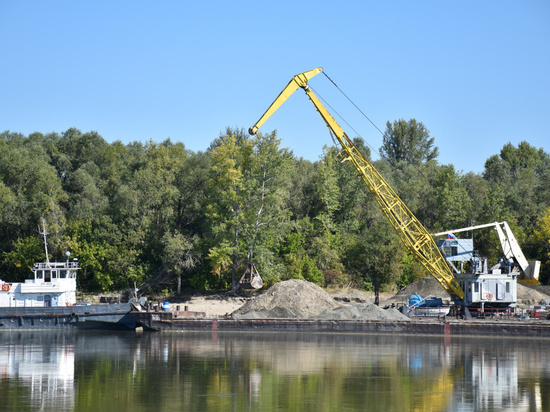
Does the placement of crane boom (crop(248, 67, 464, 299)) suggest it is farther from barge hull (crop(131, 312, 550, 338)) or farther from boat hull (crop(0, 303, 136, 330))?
boat hull (crop(0, 303, 136, 330))

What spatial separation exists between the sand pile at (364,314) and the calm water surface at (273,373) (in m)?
2.61

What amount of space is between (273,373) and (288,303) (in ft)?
68.1

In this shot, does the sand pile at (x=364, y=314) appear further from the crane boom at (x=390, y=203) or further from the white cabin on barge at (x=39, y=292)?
the white cabin on barge at (x=39, y=292)

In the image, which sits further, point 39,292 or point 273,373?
point 39,292

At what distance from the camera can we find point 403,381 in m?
29.4

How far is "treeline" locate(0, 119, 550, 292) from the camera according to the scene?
62.1m

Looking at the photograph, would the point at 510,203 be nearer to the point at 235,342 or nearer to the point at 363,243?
the point at 363,243

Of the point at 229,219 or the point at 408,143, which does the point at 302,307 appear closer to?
the point at 229,219

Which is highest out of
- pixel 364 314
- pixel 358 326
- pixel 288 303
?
pixel 288 303

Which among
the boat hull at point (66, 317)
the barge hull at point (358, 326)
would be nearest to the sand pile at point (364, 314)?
the barge hull at point (358, 326)

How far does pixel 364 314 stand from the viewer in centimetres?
4875

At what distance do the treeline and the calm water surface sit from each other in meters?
18.1

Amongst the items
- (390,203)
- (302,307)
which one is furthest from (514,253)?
(302,307)

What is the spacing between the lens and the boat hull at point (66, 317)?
49.6 m
